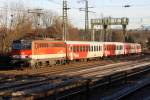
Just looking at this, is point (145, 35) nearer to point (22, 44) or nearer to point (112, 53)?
point (112, 53)

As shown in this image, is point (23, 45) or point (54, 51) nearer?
point (23, 45)

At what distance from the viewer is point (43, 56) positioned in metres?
39.1

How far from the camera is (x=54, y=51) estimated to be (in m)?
41.5

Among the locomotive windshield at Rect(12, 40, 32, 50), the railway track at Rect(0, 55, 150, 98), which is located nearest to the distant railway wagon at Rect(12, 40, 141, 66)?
the locomotive windshield at Rect(12, 40, 32, 50)

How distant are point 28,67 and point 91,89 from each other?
63.9 feet

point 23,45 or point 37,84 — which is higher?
point 23,45

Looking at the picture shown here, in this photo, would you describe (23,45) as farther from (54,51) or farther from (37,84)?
(37,84)

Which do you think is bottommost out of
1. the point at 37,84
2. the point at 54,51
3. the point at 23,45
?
the point at 37,84

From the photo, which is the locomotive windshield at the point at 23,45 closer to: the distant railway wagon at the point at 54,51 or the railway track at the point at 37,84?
the distant railway wagon at the point at 54,51

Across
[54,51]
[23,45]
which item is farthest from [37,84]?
[54,51]

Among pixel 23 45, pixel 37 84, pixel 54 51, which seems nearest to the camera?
pixel 37 84

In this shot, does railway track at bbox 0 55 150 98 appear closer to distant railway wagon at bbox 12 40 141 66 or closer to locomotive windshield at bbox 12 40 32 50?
distant railway wagon at bbox 12 40 141 66

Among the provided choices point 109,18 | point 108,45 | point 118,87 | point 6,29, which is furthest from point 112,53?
point 118,87

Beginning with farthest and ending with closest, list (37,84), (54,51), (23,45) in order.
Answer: (54,51) → (23,45) → (37,84)
